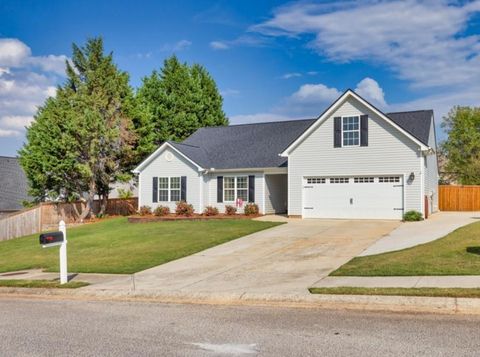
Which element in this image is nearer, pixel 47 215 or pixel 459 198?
pixel 459 198

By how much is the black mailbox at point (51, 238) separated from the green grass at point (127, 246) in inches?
75.5

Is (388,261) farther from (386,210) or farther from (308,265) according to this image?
(386,210)

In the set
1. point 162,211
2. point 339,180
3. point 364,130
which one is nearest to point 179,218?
point 162,211

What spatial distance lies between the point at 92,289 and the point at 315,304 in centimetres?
503

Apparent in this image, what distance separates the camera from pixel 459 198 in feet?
99.8

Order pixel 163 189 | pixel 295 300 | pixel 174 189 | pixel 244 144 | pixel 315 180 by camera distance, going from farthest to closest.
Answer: pixel 244 144 → pixel 163 189 → pixel 174 189 → pixel 315 180 → pixel 295 300

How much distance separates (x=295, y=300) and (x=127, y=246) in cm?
1066

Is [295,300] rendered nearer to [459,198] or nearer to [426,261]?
[426,261]

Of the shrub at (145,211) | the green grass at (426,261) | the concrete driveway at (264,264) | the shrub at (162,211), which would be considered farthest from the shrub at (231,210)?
the green grass at (426,261)

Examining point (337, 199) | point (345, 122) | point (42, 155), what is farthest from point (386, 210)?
point (42, 155)

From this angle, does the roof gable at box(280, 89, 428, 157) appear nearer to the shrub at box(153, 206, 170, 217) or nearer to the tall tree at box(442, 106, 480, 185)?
the shrub at box(153, 206, 170, 217)

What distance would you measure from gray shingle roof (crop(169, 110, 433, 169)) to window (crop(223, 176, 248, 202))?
28.9 inches

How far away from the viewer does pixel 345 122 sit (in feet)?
82.3

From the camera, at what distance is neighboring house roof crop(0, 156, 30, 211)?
135 feet
